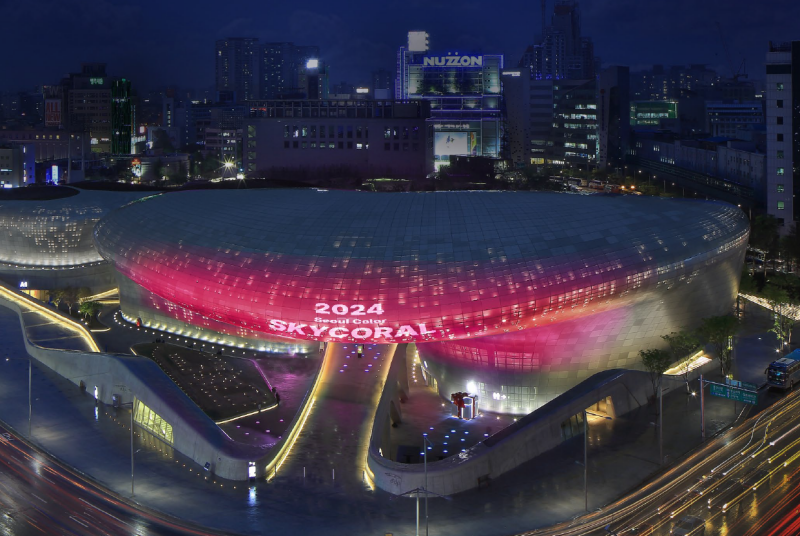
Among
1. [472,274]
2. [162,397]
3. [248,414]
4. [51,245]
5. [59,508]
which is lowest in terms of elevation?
[59,508]

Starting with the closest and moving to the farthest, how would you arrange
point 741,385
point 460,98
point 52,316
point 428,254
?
1. point 428,254
2. point 741,385
3. point 52,316
4. point 460,98

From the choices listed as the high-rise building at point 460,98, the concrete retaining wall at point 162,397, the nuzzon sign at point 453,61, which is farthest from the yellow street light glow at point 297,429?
the nuzzon sign at point 453,61

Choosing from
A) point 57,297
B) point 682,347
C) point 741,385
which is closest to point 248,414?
point 682,347

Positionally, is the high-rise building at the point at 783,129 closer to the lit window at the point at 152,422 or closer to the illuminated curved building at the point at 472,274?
the illuminated curved building at the point at 472,274

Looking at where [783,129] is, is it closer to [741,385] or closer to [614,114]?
[741,385]

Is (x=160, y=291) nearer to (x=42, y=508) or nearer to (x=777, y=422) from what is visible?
(x=42, y=508)

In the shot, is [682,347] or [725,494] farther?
[682,347]
